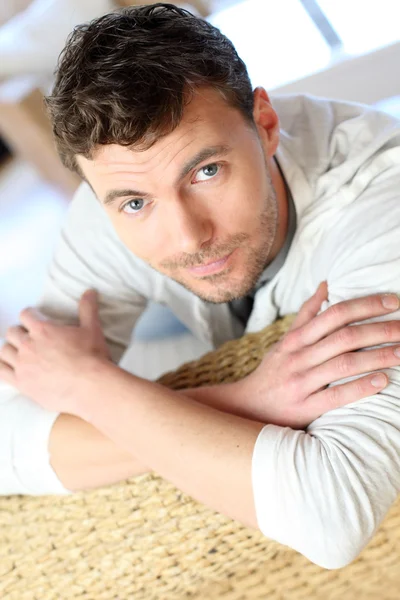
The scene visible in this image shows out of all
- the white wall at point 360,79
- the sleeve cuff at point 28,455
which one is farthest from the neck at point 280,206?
the white wall at point 360,79

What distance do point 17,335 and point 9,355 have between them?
0.04 m

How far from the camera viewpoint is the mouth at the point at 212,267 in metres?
0.99

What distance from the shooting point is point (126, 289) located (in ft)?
4.31

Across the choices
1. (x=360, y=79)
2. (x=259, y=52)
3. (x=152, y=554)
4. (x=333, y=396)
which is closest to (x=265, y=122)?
(x=333, y=396)

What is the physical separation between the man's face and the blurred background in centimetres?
119

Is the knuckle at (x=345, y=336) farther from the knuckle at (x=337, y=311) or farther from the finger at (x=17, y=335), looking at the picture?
the finger at (x=17, y=335)

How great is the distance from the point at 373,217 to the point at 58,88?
475 mm

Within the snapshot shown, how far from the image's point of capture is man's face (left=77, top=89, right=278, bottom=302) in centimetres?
88

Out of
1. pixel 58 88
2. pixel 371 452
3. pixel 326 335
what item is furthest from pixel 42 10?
pixel 371 452

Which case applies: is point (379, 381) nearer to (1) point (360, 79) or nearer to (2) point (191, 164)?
(2) point (191, 164)

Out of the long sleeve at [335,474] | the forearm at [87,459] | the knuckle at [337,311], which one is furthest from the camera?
the forearm at [87,459]

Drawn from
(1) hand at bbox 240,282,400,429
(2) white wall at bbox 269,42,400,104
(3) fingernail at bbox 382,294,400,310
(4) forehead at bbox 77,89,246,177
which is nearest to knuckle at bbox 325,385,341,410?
(1) hand at bbox 240,282,400,429

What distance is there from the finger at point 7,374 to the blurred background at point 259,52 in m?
1.10

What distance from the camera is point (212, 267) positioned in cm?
99
